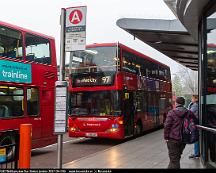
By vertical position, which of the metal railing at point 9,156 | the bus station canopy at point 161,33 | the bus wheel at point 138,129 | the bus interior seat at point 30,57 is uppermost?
the bus station canopy at point 161,33

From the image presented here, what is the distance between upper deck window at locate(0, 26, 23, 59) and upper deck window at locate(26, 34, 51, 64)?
1.31 feet

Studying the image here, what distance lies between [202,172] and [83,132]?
463 inches

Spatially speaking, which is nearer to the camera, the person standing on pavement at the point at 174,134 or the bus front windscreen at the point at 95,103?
the person standing on pavement at the point at 174,134

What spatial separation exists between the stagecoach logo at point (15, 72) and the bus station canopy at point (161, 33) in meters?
3.53

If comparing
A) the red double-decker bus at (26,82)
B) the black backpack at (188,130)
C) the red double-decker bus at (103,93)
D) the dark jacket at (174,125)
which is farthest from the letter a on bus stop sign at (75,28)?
the red double-decker bus at (103,93)

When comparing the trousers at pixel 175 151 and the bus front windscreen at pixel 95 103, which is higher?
the bus front windscreen at pixel 95 103

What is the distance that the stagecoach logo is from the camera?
37.3 feet

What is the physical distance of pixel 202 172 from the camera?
4.74 m

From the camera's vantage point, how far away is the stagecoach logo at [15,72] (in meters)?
11.4

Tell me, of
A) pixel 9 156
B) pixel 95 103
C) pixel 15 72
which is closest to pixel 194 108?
pixel 15 72

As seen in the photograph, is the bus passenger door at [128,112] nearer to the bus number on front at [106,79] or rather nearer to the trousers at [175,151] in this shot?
the bus number on front at [106,79]

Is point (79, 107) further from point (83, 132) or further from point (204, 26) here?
point (204, 26)

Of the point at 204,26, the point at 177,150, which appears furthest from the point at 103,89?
the point at 177,150

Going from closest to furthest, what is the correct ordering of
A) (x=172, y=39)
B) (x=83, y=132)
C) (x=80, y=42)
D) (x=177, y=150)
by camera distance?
(x=80, y=42) < (x=177, y=150) < (x=172, y=39) < (x=83, y=132)
